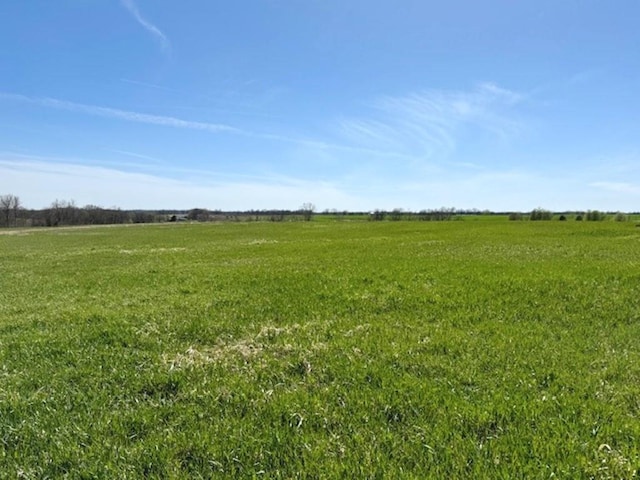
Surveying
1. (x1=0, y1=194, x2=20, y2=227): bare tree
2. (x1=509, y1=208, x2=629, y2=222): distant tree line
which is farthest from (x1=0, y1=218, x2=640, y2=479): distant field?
(x1=0, y1=194, x2=20, y2=227): bare tree

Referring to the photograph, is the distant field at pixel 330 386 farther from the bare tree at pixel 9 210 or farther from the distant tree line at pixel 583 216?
the bare tree at pixel 9 210

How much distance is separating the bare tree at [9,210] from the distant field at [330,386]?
171 m

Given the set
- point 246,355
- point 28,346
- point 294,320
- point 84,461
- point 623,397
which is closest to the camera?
point 84,461

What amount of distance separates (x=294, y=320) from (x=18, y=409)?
559cm

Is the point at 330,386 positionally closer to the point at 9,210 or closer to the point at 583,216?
the point at 583,216

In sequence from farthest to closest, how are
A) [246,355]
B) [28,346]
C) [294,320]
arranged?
[294,320] < [28,346] < [246,355]

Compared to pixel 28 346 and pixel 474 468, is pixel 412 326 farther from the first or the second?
pixel 28 346

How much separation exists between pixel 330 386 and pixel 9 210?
7212 inches

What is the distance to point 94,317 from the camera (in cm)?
1010

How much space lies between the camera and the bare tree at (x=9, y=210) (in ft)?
474

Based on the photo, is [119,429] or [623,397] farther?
[623,397]

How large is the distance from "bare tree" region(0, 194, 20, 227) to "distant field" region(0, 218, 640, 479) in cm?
17106

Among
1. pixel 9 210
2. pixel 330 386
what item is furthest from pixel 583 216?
pixel 9 210

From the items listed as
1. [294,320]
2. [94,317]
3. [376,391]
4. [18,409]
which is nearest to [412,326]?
A: [294,320]
